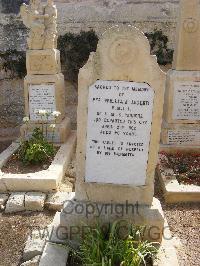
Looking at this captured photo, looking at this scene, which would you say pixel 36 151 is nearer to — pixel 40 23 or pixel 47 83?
pixel 47 83

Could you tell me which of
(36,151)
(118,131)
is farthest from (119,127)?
(36,151)

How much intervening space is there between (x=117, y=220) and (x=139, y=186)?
0.38 meters

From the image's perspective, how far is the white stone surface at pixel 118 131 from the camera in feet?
10.7

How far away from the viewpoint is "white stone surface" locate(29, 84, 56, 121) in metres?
6.64

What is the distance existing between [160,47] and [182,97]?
11.5 feet

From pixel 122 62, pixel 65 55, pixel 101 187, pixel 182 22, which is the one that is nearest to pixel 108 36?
pixel 122 62

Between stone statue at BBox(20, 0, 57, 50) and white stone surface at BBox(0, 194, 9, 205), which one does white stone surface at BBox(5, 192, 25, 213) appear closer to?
white stone surface at BBox(0, 194, 9, 205)

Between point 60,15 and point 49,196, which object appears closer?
point 49,196

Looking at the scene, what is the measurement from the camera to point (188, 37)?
5871mm

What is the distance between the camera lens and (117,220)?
11.2ft

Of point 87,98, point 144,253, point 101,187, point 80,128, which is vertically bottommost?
point 144,253

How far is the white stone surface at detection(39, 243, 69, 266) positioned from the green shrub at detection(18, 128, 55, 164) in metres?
2.37

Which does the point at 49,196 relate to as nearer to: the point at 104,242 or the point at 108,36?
the point at 104,242

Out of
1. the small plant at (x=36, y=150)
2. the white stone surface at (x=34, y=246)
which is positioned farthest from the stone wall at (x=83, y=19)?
the white stone surface at (x=34, y=246)
